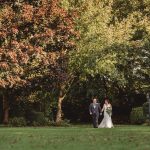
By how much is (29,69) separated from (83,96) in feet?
31.1

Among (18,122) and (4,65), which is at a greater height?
(4,65)

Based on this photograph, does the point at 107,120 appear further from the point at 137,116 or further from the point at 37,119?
the point at 37,119

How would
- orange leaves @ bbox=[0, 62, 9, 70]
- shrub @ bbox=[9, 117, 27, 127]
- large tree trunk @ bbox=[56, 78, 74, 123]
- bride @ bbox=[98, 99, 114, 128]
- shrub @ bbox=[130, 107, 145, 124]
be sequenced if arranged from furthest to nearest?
large tree trunk @ bbox=[56, 78, 74, 123] < shrub @ bbox=[130, 107, 145, 124] < shrub @ bbox=[9, 117, 27, 127] < orange leaves @ bbox=[0, 62, 9, 70] < bride @ bbox=[98, 99, 114, 128]

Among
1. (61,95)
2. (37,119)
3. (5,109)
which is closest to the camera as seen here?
(37,119)

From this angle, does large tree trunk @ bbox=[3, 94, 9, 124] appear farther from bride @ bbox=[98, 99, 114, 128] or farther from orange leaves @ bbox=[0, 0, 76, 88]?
bride @ bbox=[98, 99, 114, 128]

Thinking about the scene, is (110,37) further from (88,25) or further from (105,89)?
(105,89)

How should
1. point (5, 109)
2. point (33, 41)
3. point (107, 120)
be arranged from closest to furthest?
point (107, 120), point (33, 41), point (5, 109)

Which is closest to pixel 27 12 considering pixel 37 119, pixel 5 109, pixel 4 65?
pixel 4 65

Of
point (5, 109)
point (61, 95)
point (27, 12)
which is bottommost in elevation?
point (5, 109)

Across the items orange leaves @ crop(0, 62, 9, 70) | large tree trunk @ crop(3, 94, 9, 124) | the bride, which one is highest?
orange leaves @ crop(0, 62, 9, 70)

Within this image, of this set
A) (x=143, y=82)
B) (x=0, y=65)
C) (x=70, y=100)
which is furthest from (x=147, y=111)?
(x=0, y=65)

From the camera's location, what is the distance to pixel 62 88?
4681 centimetres

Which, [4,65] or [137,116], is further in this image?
[137,116]

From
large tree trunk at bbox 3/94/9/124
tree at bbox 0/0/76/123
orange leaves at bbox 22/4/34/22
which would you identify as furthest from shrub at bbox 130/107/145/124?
orange leaves at bbox 22/4/34/22
